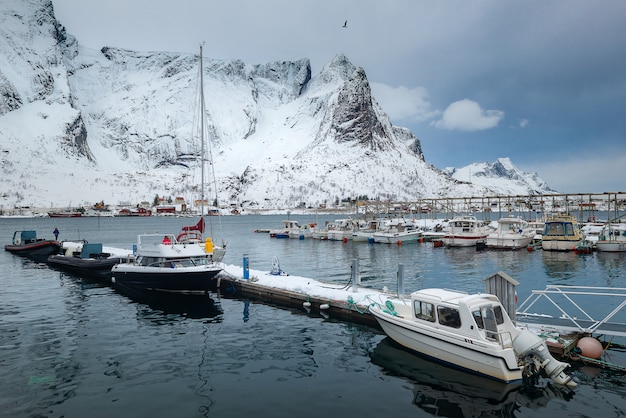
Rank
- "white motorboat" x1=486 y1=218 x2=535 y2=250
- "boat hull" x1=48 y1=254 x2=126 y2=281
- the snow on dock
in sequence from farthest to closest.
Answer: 1. "white motorboat" x1=486 y1=218 x2=535 y2=250
2. "boat hull" x1=48 y1=254 x2=126 y2=281
3. the snow on dock

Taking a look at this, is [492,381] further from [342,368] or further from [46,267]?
[46,267]

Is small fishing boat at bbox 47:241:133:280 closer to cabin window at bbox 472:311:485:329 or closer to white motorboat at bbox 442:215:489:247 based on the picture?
cabin window at bbox 472:311:485:329

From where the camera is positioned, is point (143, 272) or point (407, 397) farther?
point (143, 272)

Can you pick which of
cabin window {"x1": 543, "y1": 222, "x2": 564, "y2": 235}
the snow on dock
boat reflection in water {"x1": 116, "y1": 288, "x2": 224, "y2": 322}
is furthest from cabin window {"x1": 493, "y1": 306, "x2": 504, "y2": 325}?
cabin window {"x1": 543, "y1": 222, "x2": 564, "y2": 235}

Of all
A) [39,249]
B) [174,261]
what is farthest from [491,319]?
[39,249]

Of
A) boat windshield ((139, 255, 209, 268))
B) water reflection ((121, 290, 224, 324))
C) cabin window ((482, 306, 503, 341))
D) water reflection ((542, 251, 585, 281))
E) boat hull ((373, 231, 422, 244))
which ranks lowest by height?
water reflection ((121, 290, 224, 324))

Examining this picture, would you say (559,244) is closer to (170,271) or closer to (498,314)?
(498,314)

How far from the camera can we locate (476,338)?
49.9ft

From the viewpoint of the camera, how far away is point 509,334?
15.6 metres

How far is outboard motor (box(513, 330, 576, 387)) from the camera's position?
1478cm

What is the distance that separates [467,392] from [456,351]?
1.64 m

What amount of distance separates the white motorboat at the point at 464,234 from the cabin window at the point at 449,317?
51.4 metres

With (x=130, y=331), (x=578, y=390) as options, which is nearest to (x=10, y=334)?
(x=130, y=331)

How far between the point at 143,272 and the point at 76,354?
12.5 metres
